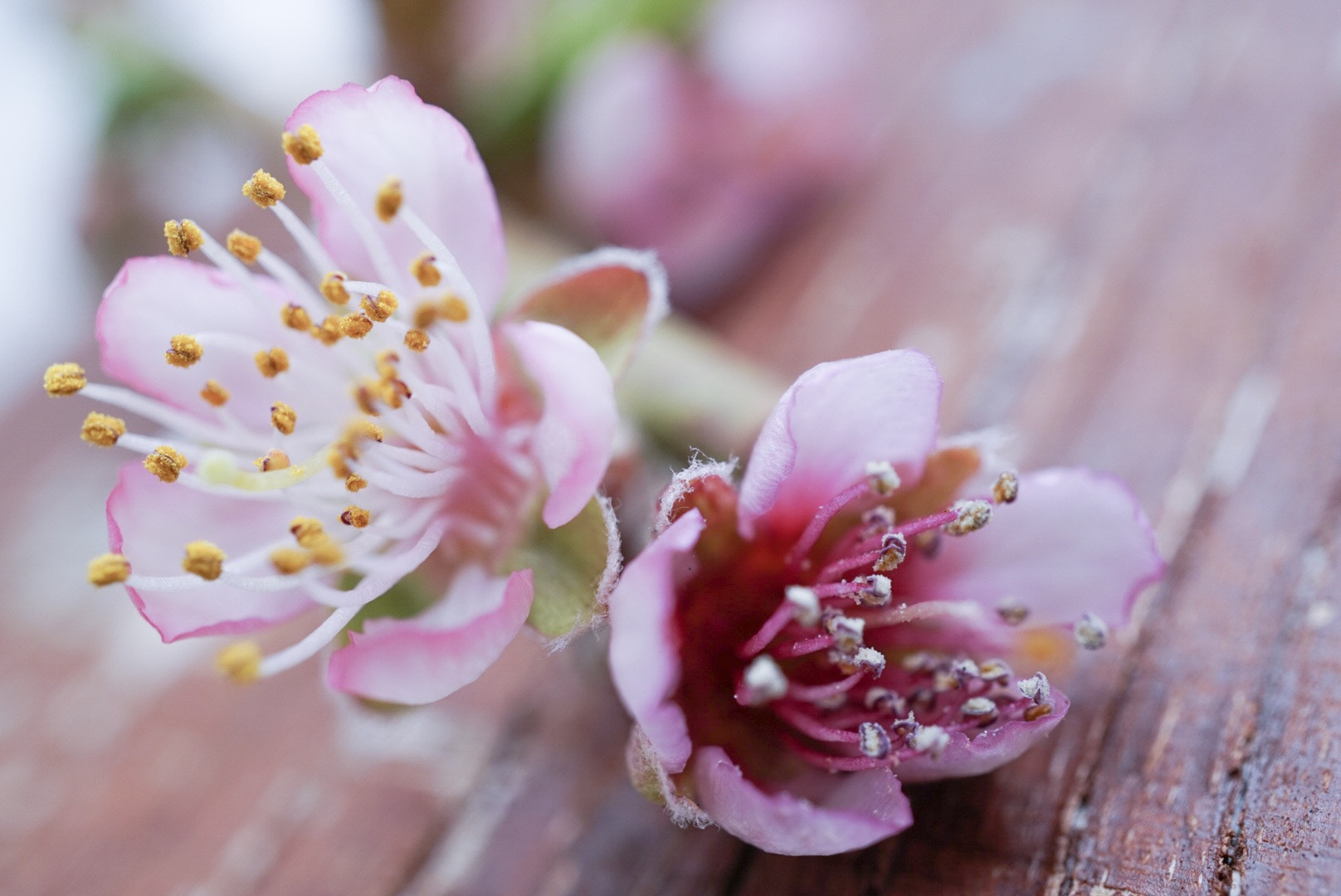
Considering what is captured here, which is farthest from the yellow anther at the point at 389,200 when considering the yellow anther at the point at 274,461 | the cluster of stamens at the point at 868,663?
the cluster of stamens at the point at 868,663

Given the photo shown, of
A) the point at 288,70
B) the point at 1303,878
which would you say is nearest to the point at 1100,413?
the point at 1303,878

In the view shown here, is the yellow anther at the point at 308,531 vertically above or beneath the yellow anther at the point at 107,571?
beneath

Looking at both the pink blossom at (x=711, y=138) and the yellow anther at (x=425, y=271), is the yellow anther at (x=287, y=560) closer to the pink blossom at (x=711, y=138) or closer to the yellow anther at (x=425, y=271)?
the yellow anther at (x=425, y=271)

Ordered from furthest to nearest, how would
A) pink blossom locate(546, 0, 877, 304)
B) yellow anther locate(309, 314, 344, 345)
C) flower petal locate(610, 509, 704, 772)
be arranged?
pink blossom locate(546, 0, 877, 304)
yellow anther locate(309, 314, 344, 345)
flower petal locate(610, 509, 704, 772)

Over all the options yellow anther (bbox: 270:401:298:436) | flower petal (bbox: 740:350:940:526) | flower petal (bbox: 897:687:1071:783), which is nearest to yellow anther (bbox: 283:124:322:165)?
yellow anther (bbox: 270:401:298:436)

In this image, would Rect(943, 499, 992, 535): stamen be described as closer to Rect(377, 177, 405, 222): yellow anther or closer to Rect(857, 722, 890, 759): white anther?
Rect(857, 722, 890, 759): white anther
